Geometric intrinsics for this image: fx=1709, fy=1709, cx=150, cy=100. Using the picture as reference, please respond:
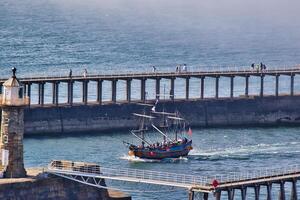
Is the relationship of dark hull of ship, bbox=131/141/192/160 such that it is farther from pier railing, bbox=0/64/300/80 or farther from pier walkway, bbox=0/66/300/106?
pier railing, bbox=0/64/300/80

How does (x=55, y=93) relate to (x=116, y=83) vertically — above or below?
below

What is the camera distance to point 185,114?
160625mm

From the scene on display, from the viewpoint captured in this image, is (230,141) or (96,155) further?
(230,141)

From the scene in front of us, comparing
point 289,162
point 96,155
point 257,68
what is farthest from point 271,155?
point 257,68

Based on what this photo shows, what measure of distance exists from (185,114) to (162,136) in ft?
33.4

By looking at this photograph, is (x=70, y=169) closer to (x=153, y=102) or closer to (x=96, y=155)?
(x=96, y=155)

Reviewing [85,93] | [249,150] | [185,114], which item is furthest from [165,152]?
[85,93]

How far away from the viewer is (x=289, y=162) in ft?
435

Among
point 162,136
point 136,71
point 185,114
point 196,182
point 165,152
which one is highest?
point 136,71

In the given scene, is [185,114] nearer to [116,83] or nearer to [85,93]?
[116,83]

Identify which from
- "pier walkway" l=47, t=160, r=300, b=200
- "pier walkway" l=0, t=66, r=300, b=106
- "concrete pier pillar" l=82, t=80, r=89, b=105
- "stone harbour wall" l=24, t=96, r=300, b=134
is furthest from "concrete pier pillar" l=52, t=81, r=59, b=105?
→ "pier walkway" l=47, t=160, r=300, b=200

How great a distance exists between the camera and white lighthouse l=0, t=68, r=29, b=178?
98375 mm

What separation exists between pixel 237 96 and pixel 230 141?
23.0m

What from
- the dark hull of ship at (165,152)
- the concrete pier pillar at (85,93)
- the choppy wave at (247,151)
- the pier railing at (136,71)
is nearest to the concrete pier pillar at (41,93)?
the pier railing at (136,71)
